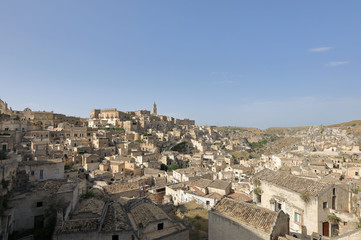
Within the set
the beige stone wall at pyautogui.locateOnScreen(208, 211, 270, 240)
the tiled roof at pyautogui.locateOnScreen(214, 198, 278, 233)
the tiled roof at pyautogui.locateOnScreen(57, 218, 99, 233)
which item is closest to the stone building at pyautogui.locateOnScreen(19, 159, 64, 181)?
the tiled roof at pyautogui.locateOnScreen(57, 218, 99, 233)

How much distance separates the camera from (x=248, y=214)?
11258 mm

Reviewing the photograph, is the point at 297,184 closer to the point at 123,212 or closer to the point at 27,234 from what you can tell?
the point at 123,212

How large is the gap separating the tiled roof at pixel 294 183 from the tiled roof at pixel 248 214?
10.9ft

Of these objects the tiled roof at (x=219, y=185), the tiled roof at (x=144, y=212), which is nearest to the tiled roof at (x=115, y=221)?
the tiled roof at (x=144, y=212)

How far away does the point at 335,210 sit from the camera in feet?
39.7

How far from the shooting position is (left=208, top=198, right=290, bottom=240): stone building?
10.1 metres

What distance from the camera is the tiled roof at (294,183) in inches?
489

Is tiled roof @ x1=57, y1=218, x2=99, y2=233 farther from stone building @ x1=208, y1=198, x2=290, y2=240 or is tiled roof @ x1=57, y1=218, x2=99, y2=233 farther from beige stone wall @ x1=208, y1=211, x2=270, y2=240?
stone building @ x1=208, y1=198, x2=290, y2=240

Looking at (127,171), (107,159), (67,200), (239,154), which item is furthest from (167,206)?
(239,154)

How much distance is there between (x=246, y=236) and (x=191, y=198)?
467 inches

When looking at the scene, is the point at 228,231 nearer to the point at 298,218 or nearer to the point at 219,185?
the point at 298,218

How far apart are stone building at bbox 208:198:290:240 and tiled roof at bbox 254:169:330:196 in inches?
114

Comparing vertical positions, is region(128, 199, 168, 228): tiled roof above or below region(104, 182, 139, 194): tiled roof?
above

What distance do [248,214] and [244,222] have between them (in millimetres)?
606
